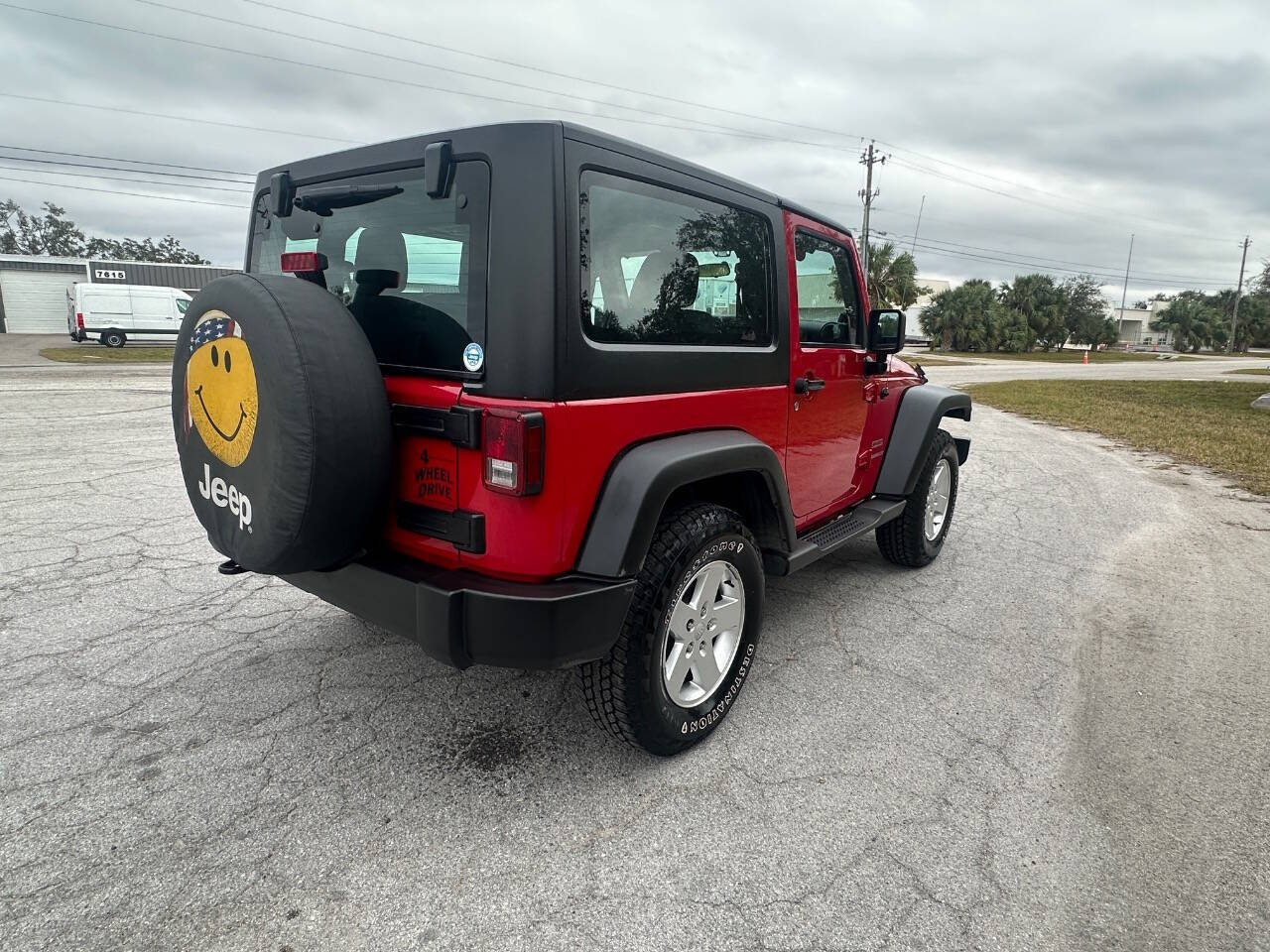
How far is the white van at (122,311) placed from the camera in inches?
997

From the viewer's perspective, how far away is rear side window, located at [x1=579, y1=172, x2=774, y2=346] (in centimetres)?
218

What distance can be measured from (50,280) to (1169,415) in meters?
47.0

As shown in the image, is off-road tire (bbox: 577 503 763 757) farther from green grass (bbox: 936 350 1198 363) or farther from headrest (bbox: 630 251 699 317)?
green grass (bbox: 936 350 1198 363)

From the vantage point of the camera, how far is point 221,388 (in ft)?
7.08

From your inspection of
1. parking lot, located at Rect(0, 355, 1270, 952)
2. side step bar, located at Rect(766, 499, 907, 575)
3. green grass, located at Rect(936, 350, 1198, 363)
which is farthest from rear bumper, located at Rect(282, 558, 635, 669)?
green grass, located at Rect(936, 350, 1198, 363)

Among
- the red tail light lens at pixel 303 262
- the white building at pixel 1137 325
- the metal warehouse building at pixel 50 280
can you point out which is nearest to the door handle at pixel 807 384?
the red tail light lens at pixel 303 262

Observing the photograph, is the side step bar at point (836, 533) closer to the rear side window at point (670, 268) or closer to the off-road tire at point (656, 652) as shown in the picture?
the off-road tire at point (656, 652)

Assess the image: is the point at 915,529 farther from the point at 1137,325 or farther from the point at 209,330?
the point at 1137,325

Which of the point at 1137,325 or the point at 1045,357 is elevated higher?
the point at 1137,325

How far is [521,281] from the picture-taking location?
1994 millimetres

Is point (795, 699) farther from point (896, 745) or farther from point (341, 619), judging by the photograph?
point (341, 619)

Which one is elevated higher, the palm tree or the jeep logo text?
the palm tree

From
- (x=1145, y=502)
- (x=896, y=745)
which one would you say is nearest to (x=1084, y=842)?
(x=896, y=745)

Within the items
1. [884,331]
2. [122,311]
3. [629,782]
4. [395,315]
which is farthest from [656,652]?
[122,311]
